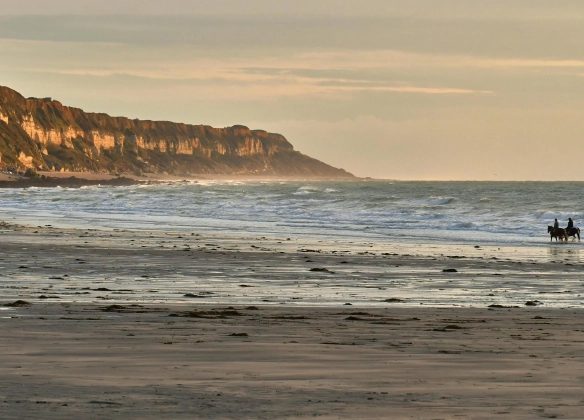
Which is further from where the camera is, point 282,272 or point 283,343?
point 282,272

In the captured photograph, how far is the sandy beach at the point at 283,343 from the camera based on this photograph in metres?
6.54

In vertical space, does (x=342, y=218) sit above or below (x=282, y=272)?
above

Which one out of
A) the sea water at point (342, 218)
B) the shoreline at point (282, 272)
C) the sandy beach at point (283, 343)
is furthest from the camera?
the sea water at point (342, 218)

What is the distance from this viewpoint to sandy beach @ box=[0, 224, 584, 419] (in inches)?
258

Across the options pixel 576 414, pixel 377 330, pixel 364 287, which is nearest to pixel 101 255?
pixel 364 287

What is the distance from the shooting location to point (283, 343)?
9367mm

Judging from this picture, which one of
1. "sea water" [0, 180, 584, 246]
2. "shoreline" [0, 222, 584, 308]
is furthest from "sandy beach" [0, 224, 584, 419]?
"sea water" [0, 180, 584, 246]

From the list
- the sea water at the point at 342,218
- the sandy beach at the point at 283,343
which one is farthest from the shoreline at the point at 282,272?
the sea water at the point at 342,218

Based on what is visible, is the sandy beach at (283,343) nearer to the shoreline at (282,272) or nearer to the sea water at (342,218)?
the shoreline at (282,272)

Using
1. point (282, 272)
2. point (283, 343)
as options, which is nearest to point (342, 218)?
point (282, 272)

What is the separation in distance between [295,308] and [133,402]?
21.1ft

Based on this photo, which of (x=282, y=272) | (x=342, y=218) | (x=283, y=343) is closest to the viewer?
(x=283, y=343)

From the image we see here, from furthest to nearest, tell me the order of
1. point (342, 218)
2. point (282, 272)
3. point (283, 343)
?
point (342, 218) < point (282, 272) < point (283, 343)

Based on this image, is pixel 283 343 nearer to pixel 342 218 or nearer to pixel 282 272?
pixel 282 272
